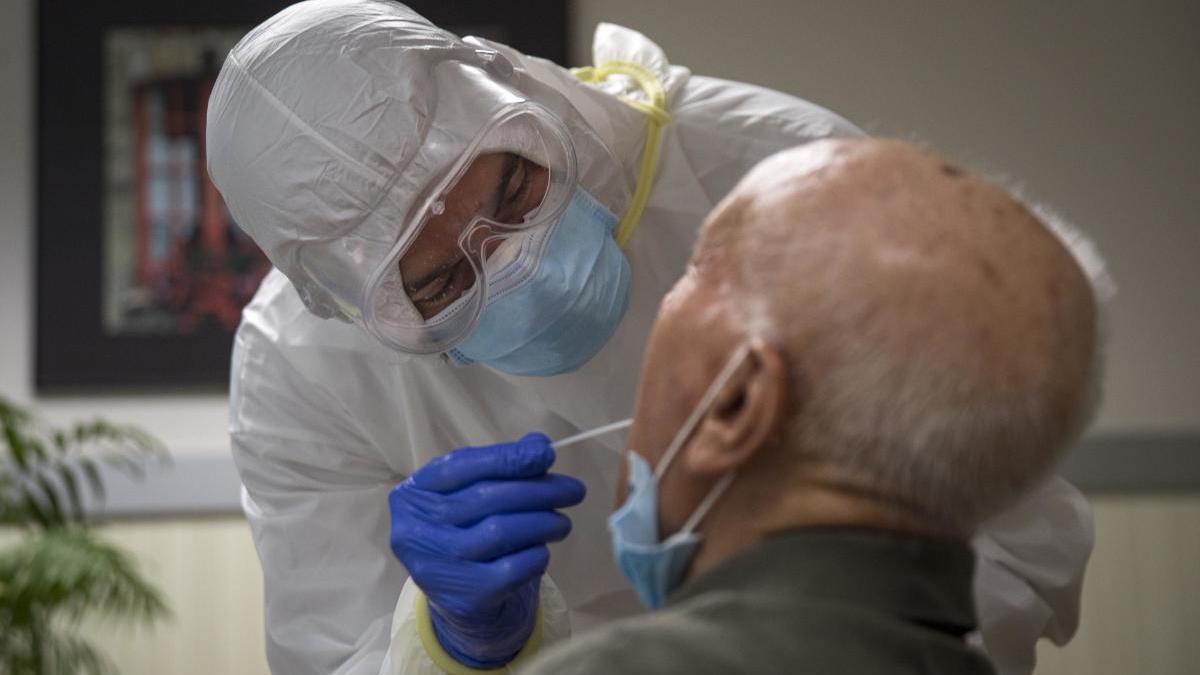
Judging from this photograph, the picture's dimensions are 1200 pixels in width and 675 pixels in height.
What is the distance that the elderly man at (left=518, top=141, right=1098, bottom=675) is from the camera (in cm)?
75

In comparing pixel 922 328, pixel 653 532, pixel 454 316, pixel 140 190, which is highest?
pixel 922 328

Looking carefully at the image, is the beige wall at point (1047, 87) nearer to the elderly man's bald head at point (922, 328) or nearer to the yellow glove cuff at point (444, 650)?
the yellow glove cuff at point (444, 650)

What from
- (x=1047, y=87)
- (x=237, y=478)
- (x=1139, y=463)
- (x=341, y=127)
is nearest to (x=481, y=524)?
(x=341, y=127)

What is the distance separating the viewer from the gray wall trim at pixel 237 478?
329 centimetres

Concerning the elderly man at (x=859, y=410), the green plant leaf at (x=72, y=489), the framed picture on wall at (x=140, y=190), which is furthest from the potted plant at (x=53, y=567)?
the elderly man at (x=859, y=410)

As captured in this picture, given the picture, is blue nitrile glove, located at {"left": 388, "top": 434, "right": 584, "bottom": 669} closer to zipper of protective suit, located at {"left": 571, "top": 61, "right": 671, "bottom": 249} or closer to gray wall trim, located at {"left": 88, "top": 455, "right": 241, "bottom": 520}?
zipper of protective suit, located at {"left": 571, "top": 61, "right": 671, "bottom": 249}

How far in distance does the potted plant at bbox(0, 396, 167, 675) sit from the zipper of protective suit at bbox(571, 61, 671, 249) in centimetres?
172

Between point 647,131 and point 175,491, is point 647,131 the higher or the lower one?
the higher one

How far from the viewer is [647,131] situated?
1.59 meters

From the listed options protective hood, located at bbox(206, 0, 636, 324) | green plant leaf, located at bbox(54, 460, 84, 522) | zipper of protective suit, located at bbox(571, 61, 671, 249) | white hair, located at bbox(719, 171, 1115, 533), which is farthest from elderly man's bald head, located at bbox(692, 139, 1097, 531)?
green plant leaf, located at bbox(54, 460, 84, 522)

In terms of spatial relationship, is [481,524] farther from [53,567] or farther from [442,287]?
[53,567]

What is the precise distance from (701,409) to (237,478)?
105 inches

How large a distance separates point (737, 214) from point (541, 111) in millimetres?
518

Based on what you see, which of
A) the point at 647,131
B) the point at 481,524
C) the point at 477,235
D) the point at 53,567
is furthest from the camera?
the point at 53,567
